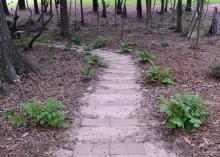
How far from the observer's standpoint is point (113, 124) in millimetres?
6516

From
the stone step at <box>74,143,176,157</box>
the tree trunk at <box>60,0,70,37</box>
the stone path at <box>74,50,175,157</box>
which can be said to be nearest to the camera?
the stone step at <box>74,143,176,157</box>

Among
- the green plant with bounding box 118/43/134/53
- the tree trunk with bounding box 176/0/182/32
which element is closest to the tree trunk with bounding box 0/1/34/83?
the green plant with bounding box 118/43/134/53

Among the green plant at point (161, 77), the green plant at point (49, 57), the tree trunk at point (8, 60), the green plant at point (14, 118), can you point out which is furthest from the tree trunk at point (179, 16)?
the green plant at point (14, 118)

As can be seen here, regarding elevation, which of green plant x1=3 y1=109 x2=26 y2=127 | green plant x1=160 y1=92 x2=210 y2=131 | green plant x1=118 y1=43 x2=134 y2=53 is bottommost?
green plant x1=118 y1=43 x2=134 y2=53

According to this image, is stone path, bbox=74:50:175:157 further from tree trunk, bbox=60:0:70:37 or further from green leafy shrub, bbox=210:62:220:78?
tree trunk, bbox=60:0:70:37

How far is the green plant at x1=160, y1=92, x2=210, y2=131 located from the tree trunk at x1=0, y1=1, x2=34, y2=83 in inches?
141

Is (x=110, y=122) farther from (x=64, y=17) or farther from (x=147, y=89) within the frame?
(x=64, y=17)

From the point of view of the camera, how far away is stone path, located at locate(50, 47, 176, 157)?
18.0 feet

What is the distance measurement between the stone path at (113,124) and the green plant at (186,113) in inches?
18.6

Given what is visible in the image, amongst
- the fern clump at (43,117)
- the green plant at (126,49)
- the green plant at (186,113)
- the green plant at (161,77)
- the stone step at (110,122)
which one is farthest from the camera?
the green plant at (126,49)

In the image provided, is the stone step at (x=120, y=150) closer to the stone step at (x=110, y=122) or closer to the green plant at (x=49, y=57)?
the stone step at (x=110, y=122)

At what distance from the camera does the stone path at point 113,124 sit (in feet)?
18.0

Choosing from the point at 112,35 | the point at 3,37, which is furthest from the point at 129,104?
the point at 112,35

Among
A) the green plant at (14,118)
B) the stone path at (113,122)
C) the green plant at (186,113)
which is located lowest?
the stone path at (113,122)
